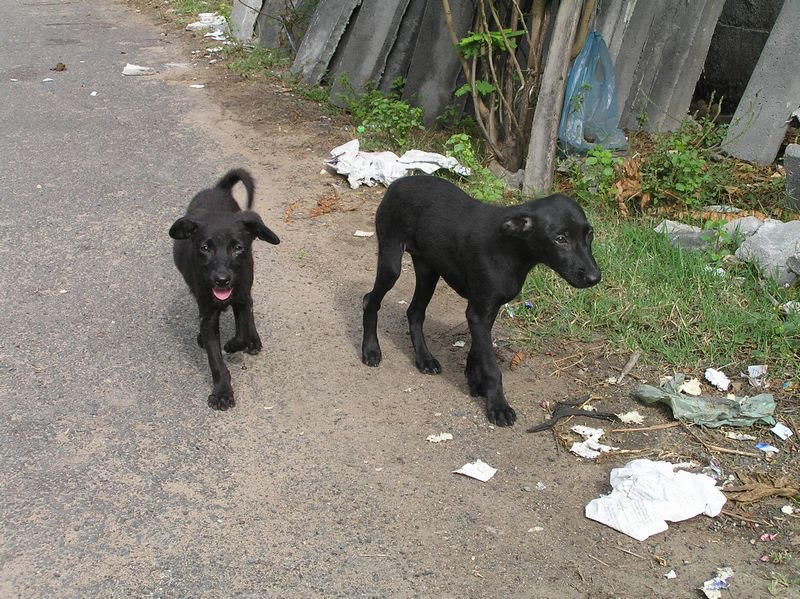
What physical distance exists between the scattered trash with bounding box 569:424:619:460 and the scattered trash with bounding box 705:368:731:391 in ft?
2.77

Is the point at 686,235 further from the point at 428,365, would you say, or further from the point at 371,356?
the point at 371,356

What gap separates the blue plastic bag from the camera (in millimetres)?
7332

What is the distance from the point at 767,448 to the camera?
174 inches

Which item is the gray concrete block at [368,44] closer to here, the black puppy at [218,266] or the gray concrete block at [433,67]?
the gray concrete block at [433,67]

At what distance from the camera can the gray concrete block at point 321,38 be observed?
31.6ft

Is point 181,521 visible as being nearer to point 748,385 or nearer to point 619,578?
point 619,578

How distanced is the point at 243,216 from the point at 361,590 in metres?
2.08

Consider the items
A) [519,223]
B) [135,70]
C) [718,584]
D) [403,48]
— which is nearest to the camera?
[718,584]

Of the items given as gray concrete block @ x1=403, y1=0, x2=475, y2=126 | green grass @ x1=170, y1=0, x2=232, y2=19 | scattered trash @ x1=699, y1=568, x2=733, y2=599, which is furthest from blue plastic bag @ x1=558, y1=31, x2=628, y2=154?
green grass @ x1=170, y1=0, x2=232, y2=19

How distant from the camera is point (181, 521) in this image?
3.80 m

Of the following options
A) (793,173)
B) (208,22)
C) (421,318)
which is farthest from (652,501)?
(208,22)

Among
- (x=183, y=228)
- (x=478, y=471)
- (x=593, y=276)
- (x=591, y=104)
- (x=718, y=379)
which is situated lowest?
(x=478, y=471)

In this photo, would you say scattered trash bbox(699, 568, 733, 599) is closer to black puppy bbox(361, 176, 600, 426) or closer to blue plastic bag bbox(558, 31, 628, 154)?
black puppy bbox(361, 176, 600, 426)

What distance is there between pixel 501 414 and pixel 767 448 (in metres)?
1.35
